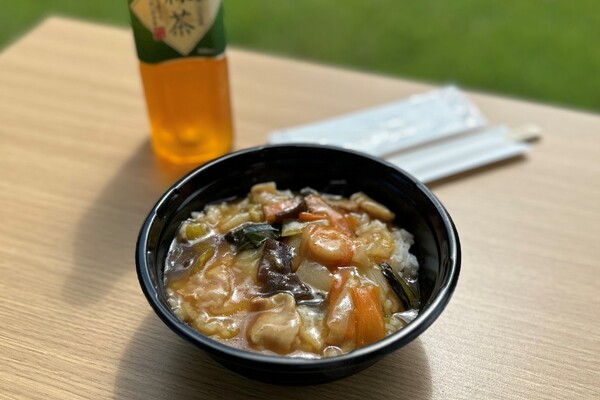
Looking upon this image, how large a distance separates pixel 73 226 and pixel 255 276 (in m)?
0.42

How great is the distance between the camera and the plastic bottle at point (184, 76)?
3.65ft

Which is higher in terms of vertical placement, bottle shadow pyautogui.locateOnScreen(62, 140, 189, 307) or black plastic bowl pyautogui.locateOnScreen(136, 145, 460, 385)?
black plastic bowl pyautogui.locateOnScreen(136, 145, 460, 385)

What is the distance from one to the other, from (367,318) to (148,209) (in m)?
0.53

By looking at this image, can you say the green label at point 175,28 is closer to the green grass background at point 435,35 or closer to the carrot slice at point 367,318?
the carrot slice at point 367,318

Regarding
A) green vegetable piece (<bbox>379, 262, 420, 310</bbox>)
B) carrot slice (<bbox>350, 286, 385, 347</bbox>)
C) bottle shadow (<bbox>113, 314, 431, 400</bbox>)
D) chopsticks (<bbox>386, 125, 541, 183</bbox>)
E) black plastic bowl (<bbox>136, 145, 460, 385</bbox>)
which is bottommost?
bottle shadow (<bbox>113, 314, 431, 400</bbox>)

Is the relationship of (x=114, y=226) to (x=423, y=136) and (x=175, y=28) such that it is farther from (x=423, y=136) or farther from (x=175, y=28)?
(x=423, y=136)

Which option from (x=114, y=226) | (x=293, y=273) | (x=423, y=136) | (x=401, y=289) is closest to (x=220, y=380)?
(x=293, y=273)

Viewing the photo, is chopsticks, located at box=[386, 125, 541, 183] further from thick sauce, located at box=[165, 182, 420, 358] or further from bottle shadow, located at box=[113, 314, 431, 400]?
bottle shadow, located at box=[113, 314, 431, 400]

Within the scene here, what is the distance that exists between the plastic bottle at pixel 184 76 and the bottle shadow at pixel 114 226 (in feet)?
0.17

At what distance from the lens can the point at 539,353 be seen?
36.4 inches

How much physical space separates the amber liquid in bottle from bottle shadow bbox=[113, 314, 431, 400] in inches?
19.0

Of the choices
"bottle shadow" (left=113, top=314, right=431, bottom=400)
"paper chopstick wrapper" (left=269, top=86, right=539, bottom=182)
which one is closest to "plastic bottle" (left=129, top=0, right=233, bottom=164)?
"paper chopstick wrapper" (left=269, top=86, right=539, bottom=182)

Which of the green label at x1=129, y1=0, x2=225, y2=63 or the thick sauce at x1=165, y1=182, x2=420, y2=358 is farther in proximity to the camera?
the green label at x1=129, y1=0, x2=225, y2=63

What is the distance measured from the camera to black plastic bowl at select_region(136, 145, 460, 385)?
72 centimetres
